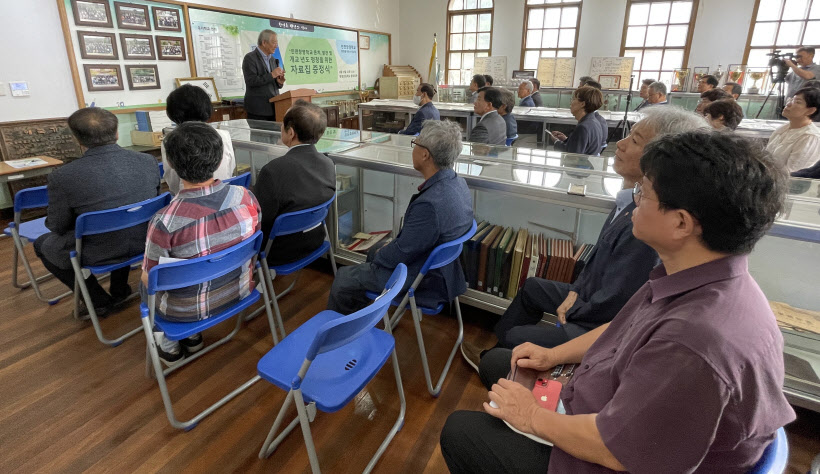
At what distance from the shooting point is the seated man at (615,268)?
1.34m

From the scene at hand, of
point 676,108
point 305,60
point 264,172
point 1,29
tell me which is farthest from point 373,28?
point 676,108

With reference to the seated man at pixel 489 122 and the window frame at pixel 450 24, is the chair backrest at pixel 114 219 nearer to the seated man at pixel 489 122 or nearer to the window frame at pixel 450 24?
the seated man at pixel 489 122

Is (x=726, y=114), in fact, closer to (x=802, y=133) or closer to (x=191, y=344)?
(x=802, y=133)

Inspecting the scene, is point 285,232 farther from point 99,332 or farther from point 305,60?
point 305,60

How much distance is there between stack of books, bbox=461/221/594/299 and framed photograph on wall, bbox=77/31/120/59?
15.1ft

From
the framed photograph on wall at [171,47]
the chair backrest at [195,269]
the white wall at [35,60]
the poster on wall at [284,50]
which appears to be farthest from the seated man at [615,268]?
the poster on wall at [284,50]

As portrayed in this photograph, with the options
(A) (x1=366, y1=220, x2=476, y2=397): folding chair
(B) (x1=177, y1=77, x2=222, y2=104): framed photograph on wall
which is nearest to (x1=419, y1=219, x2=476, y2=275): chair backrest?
(A) (x1=366, y1=220, x2=476, y2=397): folding chair

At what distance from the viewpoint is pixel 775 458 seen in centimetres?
71

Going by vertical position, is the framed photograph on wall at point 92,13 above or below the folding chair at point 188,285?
above

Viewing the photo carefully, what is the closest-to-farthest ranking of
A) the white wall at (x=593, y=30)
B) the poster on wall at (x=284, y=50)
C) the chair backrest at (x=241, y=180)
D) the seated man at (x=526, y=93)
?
the chair backrest at (x=241, y=180) < the poster on wall at (x=284, y=50) < the seated man at (x=526, y=93) < the white wall at (x=593, y=30)

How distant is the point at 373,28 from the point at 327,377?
9169 mm

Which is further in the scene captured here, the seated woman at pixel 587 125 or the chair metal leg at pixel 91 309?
the seated woman at pixel 587 125

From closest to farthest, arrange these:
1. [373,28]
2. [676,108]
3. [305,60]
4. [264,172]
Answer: [676,108]
[264,172]
[305,60]
[373,28]

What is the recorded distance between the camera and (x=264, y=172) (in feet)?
6.89
